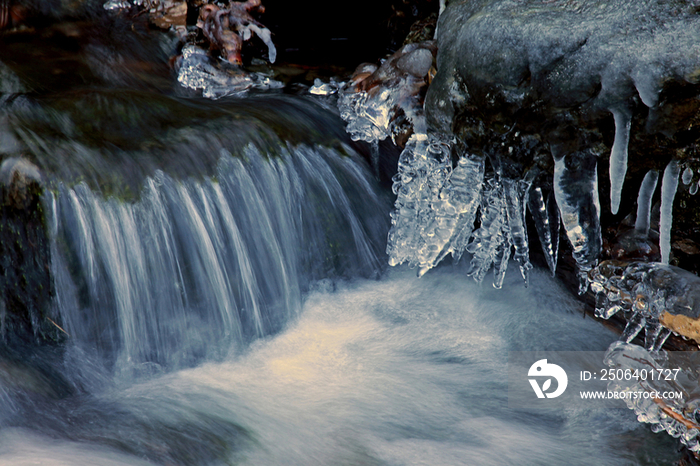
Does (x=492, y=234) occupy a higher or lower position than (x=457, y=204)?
lower

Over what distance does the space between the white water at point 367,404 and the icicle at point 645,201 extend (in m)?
0.68

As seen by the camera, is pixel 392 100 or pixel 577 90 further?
pixel 392 100

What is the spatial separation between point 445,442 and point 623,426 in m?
0.77

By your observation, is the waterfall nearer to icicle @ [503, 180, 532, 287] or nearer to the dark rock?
the dark rock

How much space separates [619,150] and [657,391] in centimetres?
99

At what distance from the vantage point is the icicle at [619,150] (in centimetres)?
223

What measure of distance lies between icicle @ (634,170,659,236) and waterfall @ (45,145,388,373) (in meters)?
1.51

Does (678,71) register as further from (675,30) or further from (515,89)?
(515,89)

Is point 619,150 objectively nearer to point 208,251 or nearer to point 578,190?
point 578,190

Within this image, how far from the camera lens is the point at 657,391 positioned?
226 cm

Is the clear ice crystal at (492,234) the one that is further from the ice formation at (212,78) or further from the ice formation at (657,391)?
the ice formation at (212,78)

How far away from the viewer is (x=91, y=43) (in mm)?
4508

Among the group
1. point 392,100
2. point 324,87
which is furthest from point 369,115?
point 324,87

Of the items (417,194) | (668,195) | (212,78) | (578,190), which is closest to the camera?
(668,195)
